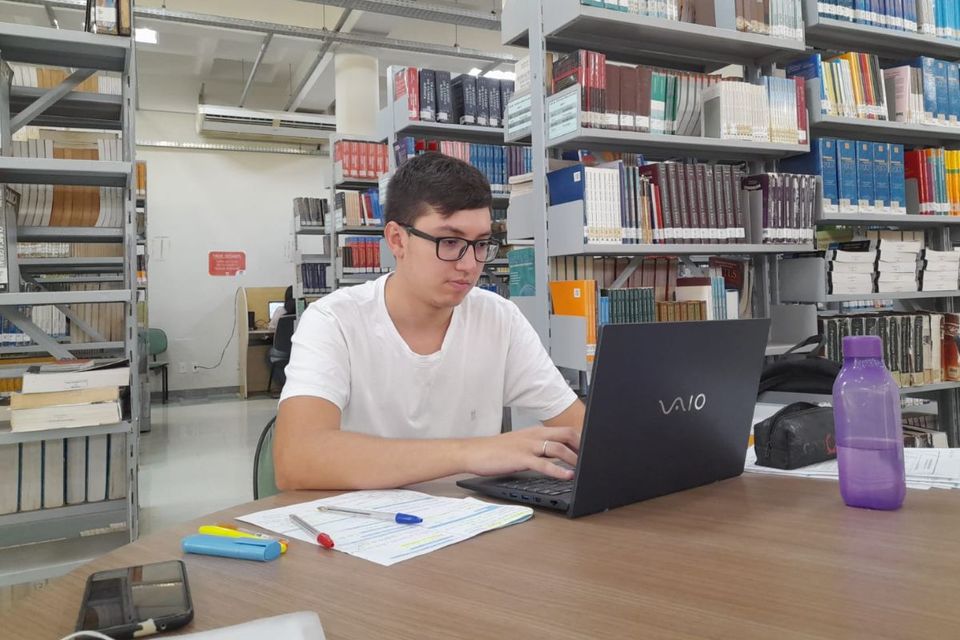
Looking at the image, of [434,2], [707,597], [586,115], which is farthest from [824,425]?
[434,2]

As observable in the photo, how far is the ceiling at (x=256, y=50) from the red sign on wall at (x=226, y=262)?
5.86 ft

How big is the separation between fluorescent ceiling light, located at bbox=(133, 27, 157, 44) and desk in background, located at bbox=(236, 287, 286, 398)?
9.09 ft

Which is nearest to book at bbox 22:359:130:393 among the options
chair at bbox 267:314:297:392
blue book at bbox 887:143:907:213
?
blue book at bbox 887:143:907:213

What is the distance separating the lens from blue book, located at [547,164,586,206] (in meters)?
2.50

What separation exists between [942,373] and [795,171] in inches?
46.7

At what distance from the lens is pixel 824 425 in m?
1.19

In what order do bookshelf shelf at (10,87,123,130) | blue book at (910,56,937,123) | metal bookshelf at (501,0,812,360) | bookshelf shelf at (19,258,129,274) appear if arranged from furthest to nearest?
bookshelf shelf at (19,258,129,274), blue book at (910,56,937,123), bookshelf shelf at (10,87,123,130), metal bookshelf at (501,0,812,360)

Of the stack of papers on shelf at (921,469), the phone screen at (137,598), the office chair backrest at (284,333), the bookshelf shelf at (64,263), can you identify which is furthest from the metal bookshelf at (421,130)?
the phone screen at (137,598)

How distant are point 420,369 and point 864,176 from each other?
8.24 feet

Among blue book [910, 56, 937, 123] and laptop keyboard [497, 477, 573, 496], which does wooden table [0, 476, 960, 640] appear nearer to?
laptop keyboard [497, 477, 573, 496]

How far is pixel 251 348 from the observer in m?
7.80

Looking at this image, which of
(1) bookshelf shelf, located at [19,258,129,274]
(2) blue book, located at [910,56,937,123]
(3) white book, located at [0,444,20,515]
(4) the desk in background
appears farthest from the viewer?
(4) the desk in background

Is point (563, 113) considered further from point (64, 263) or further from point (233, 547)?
point (64, 263)

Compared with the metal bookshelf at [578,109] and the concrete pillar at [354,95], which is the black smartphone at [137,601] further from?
the concrete pillar at [354,95]
